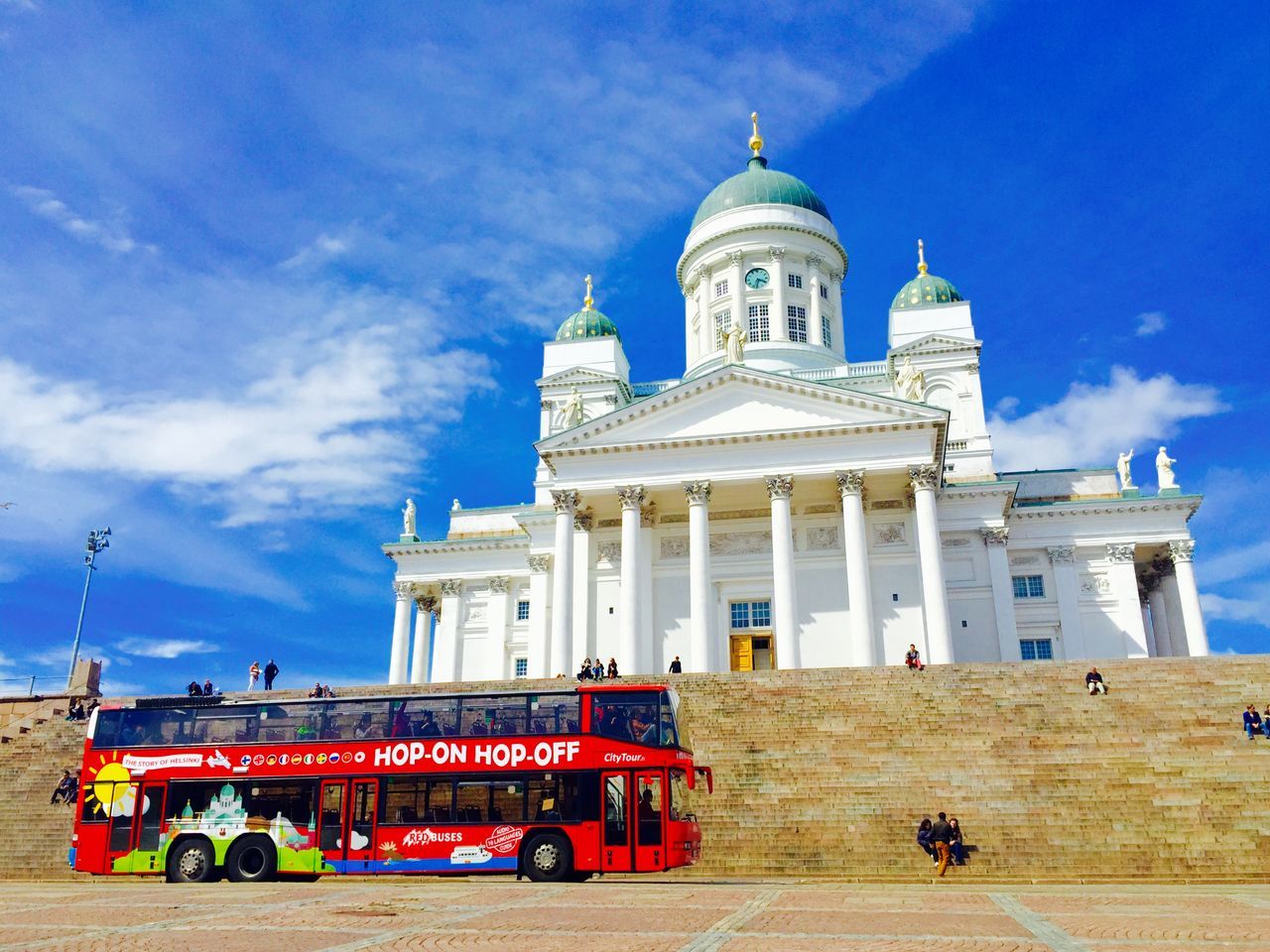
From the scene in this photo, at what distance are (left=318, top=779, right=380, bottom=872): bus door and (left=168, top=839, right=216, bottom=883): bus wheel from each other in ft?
7.08

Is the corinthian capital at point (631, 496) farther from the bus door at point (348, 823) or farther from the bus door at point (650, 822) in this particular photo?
the bus door at point (650, 822)

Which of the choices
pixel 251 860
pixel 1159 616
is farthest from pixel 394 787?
pixel 1159 616

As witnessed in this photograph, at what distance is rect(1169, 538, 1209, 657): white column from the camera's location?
45406mm

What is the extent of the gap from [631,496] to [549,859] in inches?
898

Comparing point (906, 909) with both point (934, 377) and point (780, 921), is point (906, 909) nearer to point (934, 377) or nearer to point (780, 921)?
point (780, 921)

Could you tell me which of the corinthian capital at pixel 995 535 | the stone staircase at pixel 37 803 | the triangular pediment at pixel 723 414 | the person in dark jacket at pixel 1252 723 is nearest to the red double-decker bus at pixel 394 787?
the stone staircase at pixel 37 803

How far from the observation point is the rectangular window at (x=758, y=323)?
56.3 metres

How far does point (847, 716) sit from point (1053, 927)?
15837 mm

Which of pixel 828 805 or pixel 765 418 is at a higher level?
pixel 765 418

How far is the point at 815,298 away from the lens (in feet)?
187

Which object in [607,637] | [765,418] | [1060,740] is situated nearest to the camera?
[1060,740]

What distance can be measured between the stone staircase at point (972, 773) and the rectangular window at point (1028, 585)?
18.6 m

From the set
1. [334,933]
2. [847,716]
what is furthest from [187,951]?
[847,716]

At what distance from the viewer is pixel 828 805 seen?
22125mm
